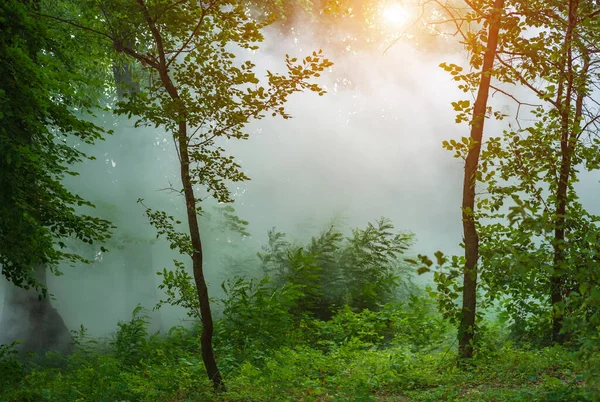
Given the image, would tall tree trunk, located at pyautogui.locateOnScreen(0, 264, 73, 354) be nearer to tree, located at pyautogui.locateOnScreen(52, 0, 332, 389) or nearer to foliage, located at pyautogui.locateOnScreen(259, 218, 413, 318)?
foliage, located at pyautogui.locateOnScreen(259, 218, 413, 318)

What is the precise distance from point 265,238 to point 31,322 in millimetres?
10301

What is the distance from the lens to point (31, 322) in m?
9.17

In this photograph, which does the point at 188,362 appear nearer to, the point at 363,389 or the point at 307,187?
the point at 363,389

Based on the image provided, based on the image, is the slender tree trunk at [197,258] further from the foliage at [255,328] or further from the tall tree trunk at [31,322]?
the tall tree trunk at [31,322]

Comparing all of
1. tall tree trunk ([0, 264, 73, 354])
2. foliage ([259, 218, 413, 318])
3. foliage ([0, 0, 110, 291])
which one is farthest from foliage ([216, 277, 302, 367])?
tall tree trunk ([0, 264, 73, 354])

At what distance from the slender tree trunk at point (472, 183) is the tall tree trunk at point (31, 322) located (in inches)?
276

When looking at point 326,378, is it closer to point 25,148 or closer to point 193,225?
point 193,225

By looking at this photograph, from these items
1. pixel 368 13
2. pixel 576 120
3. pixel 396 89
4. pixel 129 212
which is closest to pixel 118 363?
pixel 368 13

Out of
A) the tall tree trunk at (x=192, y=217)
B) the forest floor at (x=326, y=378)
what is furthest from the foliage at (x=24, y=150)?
the forest floor at (x=326, y=378)

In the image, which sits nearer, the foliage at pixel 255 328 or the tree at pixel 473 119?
the tree at pixel 473 119

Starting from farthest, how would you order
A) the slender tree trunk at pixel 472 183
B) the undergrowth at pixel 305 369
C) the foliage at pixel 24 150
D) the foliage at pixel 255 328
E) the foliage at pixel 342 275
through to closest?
the foliage at pixel 342 275
the foliage at pixel 255 328
the slender tree trunk at pixel 472 183
the undergrowth at pixel 305 369
the foliage at pixel 24 150

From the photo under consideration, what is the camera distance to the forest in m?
5.19

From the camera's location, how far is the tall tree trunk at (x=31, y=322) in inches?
359

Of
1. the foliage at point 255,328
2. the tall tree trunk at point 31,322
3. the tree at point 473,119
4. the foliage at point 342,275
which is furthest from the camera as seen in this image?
the foliage at point 342,275
